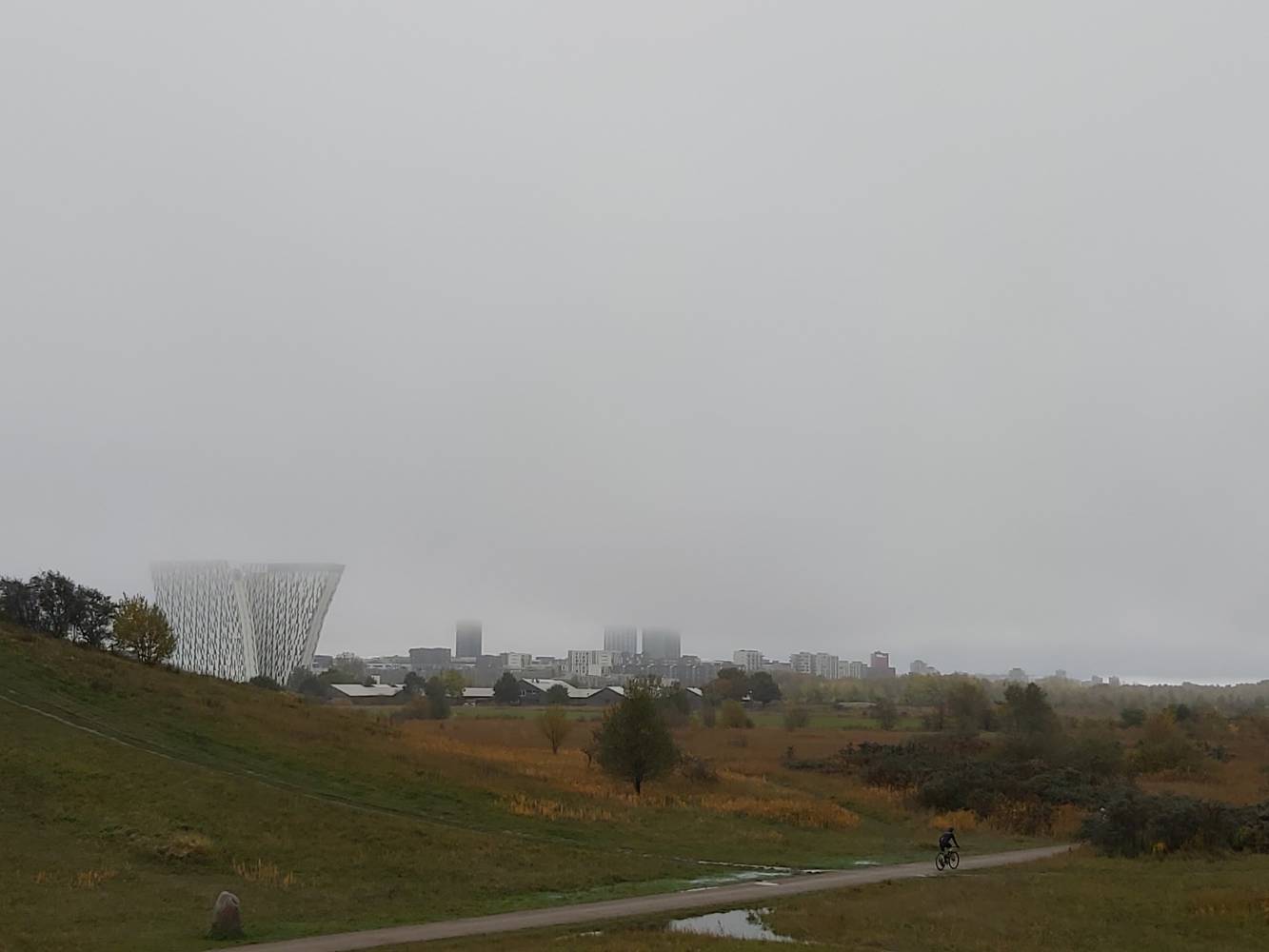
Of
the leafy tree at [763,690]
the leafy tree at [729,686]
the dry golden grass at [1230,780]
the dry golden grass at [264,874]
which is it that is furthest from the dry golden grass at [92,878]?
the leafy tree at [763,690]

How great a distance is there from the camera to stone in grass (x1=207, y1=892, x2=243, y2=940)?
757 inches

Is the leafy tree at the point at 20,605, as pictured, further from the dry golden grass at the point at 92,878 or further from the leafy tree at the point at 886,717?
the leafy tree at the point at 886,717

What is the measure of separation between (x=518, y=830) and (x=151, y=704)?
16581mm

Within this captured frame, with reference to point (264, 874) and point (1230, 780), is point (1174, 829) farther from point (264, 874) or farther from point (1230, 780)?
point (1230, 780)

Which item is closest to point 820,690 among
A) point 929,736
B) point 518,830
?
point 929,736

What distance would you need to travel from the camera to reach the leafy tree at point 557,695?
14993cm

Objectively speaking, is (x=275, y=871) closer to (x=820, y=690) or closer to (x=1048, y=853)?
(x=1048, y=853)

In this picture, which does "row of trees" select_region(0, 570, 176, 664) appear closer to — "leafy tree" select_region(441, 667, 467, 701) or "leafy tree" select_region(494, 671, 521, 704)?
"leafy tree" select_region(441, 667, 467, 701)

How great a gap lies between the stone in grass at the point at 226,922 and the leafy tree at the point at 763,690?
459ft

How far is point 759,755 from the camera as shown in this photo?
235 feet

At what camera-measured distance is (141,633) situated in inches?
2106

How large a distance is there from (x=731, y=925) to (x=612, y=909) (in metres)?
2.98

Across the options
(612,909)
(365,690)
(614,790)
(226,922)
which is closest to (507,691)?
(365,690)

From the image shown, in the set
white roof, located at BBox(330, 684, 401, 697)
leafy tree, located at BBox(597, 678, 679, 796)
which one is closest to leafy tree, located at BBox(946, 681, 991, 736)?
leafy tree, located at BBox(597, 678, 679, 796)
